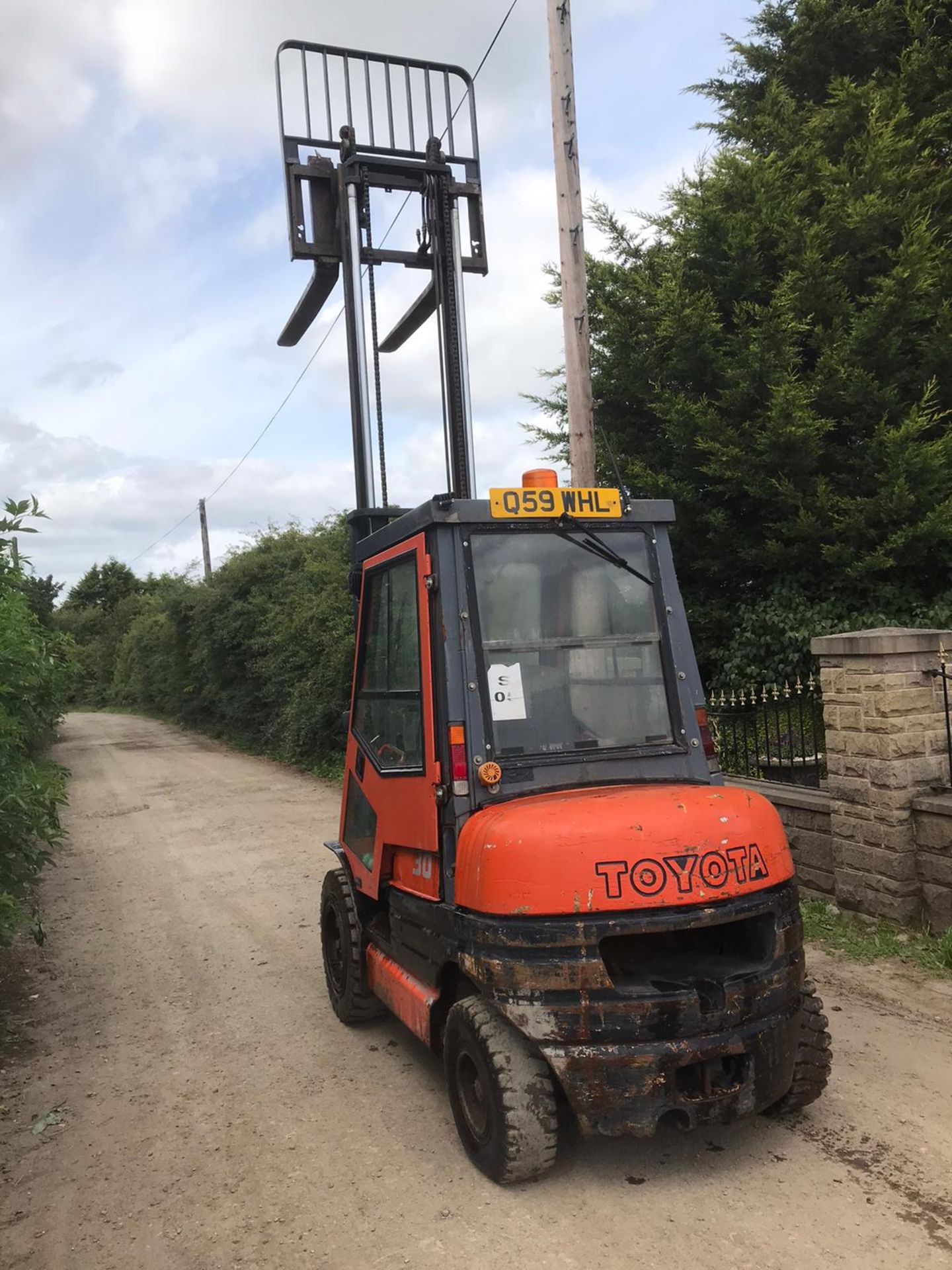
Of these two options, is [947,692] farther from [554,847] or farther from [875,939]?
[554,847]

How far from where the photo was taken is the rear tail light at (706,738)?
153 inches

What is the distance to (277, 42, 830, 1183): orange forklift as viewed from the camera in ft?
10.1

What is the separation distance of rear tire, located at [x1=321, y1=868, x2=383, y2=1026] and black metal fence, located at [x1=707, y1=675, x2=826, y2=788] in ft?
9.88

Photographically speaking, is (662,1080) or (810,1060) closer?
(662,1080)

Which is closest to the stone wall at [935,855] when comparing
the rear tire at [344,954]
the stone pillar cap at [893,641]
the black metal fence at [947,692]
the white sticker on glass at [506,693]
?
the black metal fence at [947,692]

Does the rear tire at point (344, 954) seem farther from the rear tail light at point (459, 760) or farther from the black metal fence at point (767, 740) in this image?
the black metal fence at point (767, 740)

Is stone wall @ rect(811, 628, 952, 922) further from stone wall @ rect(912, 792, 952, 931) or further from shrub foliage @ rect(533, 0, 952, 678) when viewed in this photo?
shrub foliage @ rect(533, 0, 952, 678)

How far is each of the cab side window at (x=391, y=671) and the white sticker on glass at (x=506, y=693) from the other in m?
0.35

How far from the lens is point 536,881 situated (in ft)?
10.2

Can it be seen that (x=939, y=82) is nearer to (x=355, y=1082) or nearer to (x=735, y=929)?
(x=735, y=929)

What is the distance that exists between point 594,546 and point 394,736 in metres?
1.24

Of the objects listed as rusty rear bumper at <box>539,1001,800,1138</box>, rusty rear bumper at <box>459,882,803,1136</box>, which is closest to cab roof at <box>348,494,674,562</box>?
rusty rear bumper at <box>459,882,803,1136</box>

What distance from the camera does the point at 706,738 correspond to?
390 cm

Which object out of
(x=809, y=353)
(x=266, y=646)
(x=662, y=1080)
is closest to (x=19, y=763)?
(x=662, y=1080)
